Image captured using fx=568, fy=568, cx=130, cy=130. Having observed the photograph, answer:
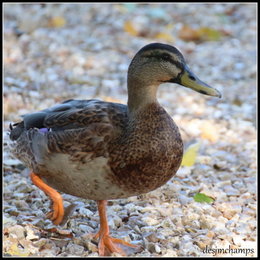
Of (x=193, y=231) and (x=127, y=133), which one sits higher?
(x=127, y=133)

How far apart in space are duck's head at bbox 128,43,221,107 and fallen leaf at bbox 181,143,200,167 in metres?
1.27

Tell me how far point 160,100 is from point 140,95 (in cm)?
232

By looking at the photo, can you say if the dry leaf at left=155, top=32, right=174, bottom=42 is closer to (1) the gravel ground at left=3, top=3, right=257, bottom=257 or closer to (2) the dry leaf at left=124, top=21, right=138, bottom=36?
(1) the gravel ground at left=3, top=3, right=257, bottom=257

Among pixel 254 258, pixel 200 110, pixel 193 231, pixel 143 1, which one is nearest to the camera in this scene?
pixel 254 258

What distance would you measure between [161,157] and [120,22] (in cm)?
462

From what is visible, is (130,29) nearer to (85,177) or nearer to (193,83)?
(193,83)

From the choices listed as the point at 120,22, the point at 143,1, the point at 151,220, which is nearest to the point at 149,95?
the point at 151,220

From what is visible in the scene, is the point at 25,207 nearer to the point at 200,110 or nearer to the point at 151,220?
the point at 151,220

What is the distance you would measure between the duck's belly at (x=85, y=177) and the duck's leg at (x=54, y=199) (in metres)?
0.23

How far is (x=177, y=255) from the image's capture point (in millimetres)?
3057

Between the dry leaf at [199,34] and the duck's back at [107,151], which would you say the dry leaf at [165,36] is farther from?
the duck's back at [107,151]

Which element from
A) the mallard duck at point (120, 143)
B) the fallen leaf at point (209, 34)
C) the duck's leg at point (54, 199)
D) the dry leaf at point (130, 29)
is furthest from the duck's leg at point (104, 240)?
the fallen leaf at point (209, 34)

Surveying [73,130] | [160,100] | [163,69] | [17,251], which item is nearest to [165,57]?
[163,69]

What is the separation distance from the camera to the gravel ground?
321cm
